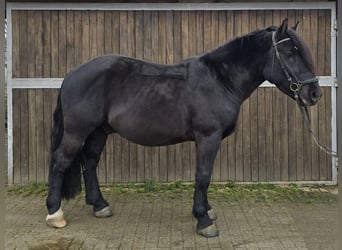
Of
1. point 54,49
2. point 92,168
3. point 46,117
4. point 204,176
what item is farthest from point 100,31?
point 204,176

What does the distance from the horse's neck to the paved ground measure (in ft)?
4.25

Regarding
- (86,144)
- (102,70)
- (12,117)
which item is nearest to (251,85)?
(102,70)

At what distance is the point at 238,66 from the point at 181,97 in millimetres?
610

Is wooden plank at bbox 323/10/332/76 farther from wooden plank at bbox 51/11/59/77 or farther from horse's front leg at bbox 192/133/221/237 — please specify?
wooden plank at bbox 51/11/59/77

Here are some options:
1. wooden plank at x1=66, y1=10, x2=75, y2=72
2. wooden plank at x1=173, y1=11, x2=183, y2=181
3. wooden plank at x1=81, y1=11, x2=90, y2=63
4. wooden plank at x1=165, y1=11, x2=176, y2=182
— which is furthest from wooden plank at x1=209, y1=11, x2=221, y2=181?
wooden plank at x1=66, y1=10, x2=75, y2=72

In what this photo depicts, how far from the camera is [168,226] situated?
376cm

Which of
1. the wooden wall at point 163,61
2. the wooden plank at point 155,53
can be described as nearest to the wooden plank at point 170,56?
the wooden wall at point 163,61

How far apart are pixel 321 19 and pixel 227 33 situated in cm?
136

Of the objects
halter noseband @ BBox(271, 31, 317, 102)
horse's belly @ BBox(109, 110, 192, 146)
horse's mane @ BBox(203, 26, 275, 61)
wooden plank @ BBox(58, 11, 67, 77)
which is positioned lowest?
horse's belly @ BBox(109, 110, 192, 146)

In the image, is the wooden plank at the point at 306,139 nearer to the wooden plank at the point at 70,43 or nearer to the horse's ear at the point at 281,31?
the horse's ear at the point at 281,31

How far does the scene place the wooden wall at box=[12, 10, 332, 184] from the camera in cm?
537

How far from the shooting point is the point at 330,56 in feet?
17.9

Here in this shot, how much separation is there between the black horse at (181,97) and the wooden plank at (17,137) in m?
1.75

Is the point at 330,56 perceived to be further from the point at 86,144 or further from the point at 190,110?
the point at 86,144
